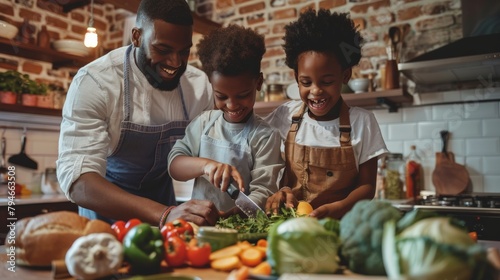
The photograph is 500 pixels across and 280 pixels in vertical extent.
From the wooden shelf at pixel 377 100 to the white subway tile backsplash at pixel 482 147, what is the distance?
19.4 inches

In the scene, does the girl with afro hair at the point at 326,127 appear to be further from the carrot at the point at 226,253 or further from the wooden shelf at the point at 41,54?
the wooden shelf at the point at 41,54

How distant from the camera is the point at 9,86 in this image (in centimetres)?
312

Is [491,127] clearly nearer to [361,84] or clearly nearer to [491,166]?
[491,166]

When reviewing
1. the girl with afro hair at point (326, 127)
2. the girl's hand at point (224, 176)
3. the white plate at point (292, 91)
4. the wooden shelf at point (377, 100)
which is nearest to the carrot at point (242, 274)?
the girl's hand at point (224, 176)

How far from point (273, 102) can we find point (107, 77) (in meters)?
1.81

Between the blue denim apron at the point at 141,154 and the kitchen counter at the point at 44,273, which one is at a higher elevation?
the blue denim apron at the point at 141,154

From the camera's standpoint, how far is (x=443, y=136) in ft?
10.1

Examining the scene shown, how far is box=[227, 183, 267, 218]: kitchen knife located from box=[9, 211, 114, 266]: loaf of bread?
0.43m

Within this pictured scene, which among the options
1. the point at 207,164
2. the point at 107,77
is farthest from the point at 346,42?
the point at 107,77

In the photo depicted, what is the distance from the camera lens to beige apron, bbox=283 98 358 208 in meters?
1.62

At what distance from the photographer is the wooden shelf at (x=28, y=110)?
3058 mm

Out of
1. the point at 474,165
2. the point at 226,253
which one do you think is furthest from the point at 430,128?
the point at 226,253

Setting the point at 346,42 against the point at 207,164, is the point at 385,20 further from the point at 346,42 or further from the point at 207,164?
the point at 207,164

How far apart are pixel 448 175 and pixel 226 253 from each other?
100 inches
